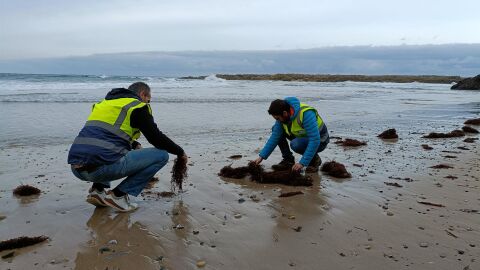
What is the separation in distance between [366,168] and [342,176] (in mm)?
907

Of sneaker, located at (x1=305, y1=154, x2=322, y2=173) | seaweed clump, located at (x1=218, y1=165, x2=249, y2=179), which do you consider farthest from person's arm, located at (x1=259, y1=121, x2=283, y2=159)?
sneaker, located at (x1=305, y1=154, x2=322, y2=173)

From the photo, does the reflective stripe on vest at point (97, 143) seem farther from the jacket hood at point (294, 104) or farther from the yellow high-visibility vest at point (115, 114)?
the jacket hood at point (294, 104)

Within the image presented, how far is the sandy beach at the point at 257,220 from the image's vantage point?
3.94 metres

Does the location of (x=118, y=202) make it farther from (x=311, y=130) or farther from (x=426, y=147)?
(x=426, y=147)

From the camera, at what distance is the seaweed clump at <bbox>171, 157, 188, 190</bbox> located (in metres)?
5.48

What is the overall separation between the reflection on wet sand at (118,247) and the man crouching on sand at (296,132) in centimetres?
267

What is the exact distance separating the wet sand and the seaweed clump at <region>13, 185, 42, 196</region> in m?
0.12

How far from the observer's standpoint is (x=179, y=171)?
5.70 meters

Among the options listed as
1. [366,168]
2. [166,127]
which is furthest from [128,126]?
[166,127]

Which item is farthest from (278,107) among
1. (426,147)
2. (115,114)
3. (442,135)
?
(442,135)

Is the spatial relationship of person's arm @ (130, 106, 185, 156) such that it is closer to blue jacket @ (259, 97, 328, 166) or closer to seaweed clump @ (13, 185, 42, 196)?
seaweed clump @ (13, 185, 42, 196)

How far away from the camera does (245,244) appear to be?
4242 mm

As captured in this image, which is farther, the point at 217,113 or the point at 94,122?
the point at 217,113

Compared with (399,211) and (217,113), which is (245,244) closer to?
(399,211)
